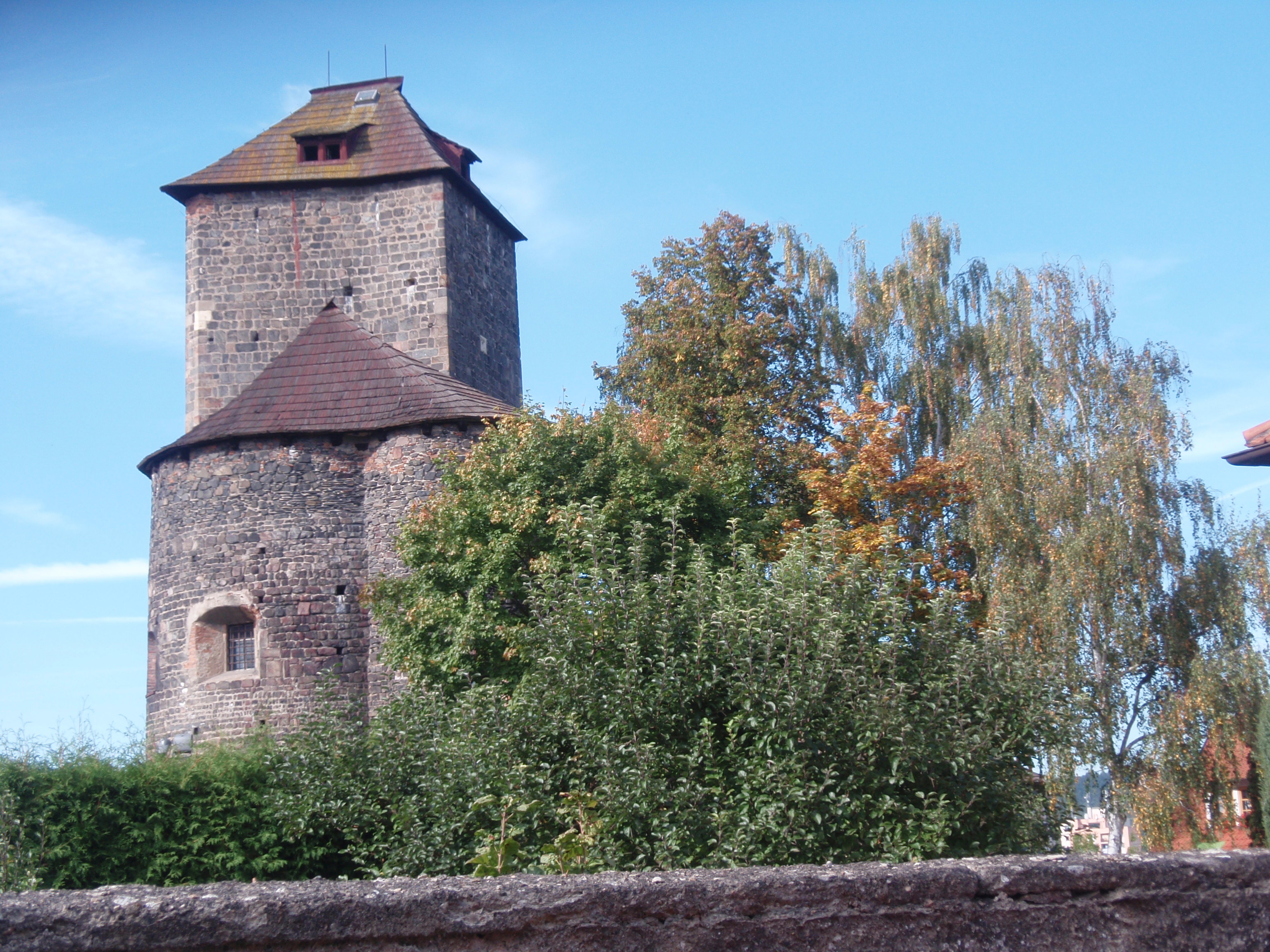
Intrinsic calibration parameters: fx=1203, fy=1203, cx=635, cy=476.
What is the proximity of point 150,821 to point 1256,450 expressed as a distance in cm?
1334

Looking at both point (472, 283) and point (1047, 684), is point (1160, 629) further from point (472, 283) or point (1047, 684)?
point (472, 283)

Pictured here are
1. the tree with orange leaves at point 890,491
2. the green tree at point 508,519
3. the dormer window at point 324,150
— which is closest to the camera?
the green tree at point 508,519

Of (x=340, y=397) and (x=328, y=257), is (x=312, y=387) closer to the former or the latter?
(x=340, y=397)

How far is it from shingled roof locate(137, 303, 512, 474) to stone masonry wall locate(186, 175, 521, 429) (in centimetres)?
124

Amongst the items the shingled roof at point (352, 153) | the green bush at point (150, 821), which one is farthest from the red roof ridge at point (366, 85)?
the green bush at point (150, 821)

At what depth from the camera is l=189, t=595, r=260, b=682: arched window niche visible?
1969 centimetres

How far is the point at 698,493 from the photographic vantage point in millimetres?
17031

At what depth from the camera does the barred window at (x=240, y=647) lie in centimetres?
1989

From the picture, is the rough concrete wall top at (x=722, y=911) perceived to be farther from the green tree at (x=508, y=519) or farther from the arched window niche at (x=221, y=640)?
the arched window niche at (x=221, y=640)

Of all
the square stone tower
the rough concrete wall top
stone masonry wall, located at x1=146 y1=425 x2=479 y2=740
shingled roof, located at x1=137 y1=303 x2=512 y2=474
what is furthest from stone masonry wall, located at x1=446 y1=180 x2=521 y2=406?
the rough concrete wall top

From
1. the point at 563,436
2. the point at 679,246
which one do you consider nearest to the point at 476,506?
the point at 563,436

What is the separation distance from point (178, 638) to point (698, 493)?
30.9ft

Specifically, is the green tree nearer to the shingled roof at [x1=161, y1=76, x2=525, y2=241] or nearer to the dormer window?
the shingled roof at [x1=161, y1=76, x2=525, y2=241]

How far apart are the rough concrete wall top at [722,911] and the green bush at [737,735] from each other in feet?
16.3
